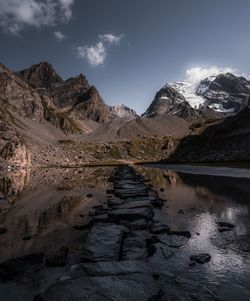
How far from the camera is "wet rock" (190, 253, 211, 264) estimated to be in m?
14.6

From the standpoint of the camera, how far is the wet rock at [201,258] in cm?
1456

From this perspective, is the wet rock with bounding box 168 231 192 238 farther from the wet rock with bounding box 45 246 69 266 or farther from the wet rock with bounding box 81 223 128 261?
the wet rock with bounding box 45 246 69 266

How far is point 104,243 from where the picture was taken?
16.4 metres

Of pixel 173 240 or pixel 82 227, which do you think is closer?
pixel 173 240

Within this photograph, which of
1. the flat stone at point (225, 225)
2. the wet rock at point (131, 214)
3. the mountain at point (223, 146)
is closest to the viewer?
the flat stone at point (225, 225)

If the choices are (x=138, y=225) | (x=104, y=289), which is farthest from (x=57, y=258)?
(x=138, y=225)

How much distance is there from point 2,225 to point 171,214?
39.6 feet

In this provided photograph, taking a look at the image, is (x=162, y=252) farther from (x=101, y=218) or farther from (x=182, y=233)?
(x=101, y=218)

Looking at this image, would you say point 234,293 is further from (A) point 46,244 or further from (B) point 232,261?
(A) point 46,244

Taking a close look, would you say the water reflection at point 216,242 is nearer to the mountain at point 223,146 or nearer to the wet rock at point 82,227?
the wet rock at point 82,227

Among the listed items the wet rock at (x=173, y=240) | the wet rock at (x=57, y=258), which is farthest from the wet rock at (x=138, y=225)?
the wet rock at (x=57, y=258)

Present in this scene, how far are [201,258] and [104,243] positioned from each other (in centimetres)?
462

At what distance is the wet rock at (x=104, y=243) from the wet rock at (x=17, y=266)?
7.09ft

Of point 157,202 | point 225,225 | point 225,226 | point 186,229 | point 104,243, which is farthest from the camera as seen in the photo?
point 157,202
